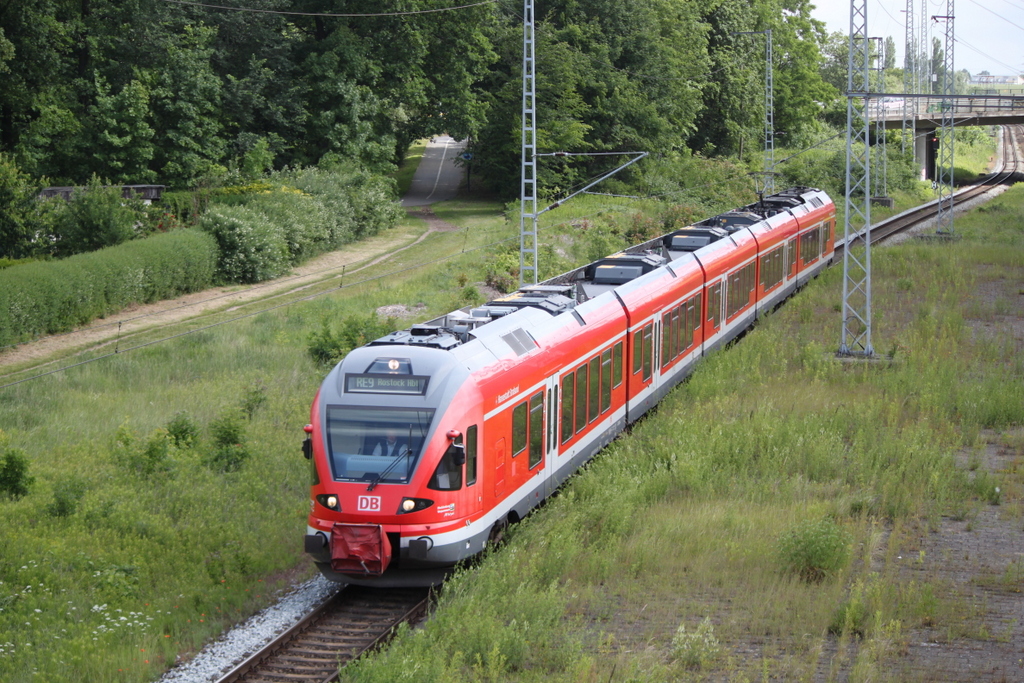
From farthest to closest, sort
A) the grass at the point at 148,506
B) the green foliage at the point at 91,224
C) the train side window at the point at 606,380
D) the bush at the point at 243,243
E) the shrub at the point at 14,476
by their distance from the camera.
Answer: the bush at the point at 243,243, the green foliage at the point at 91,224, the train side window at the point at 606,380, the shrub at the point at 14,476, the grass at the point at 148,506

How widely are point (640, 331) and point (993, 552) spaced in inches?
281

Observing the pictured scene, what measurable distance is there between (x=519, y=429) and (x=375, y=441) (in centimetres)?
225

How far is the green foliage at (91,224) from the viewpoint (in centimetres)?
3272

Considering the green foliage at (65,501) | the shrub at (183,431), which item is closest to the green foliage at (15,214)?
the shrub at (183,431)

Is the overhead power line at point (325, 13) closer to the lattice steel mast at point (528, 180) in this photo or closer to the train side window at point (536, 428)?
the lattice steel mast at point (528, 180)

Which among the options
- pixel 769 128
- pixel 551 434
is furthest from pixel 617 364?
pixel 769 128

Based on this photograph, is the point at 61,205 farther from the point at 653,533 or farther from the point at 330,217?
the point at 653,533

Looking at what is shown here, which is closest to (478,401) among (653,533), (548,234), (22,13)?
(653,533)

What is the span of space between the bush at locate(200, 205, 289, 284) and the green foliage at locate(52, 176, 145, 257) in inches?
105

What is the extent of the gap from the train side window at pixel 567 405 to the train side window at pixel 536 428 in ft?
2.85

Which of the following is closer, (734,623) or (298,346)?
(734,623)

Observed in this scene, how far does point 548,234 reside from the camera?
1652 inches

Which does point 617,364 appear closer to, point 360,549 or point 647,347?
point 647,347

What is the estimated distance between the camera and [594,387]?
1647cm
